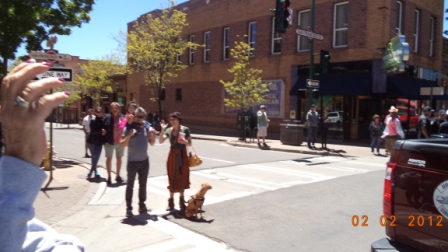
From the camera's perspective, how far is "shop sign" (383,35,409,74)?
656 inches

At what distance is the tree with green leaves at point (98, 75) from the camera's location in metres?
39.9

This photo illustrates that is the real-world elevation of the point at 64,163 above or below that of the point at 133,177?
below

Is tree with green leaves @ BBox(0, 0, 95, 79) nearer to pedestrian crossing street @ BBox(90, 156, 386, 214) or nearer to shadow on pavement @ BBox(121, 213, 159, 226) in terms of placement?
pedestrian crossing street @ BBox(90, 156, 386, 214)

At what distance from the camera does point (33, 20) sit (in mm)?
10297

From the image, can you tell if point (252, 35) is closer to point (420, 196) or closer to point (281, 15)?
point (281, 15)

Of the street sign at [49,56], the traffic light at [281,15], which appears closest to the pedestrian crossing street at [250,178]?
the street sign at [49,56]

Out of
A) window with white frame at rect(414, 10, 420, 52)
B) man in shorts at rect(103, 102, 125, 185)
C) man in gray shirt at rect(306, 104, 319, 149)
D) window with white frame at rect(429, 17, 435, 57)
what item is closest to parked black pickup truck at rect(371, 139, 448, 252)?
man in shorts at rect(103, 102, 125, 185)

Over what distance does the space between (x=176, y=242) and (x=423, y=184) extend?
11.6 feet

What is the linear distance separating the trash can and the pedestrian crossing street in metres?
3.99

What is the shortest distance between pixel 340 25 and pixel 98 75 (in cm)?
2726

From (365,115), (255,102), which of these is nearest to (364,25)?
(365,115)

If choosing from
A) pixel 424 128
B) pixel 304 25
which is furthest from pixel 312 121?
pixel 304 25

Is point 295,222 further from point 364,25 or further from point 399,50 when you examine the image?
point 364,25

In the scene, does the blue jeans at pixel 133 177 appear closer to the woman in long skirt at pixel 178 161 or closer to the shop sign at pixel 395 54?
the woman in long skirt at pixel 178 161
